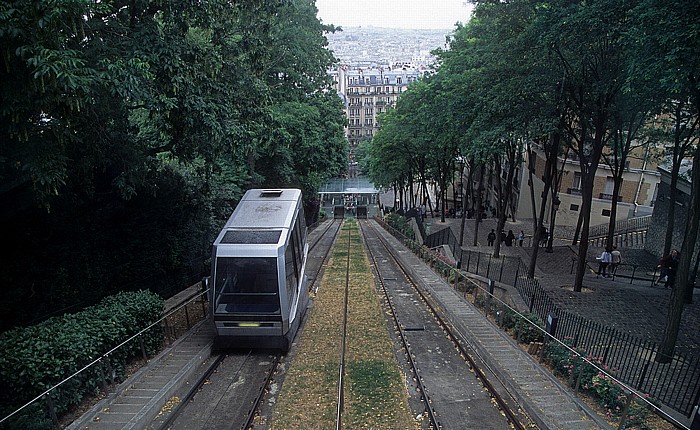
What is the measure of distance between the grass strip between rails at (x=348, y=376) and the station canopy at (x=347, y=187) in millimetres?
52974

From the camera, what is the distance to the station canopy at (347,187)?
68.4 m

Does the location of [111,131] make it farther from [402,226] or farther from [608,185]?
[608,185]

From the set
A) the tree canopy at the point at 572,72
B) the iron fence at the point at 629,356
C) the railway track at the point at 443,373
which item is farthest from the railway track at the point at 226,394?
the tree canopy at the point at 572,72

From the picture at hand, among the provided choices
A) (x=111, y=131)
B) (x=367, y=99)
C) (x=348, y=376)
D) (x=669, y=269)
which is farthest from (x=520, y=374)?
(x=367, y=99)

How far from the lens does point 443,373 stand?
990 centimetres

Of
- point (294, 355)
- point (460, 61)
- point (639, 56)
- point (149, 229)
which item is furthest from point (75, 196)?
point (460, 61)

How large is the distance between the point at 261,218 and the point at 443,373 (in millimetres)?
6440

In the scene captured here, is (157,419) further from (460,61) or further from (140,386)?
(460,61)

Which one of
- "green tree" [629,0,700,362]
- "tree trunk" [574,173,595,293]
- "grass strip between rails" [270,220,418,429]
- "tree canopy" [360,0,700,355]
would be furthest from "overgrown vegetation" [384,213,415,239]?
"green tree" [629,0,700,362]

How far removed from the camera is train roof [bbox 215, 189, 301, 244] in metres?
10.6

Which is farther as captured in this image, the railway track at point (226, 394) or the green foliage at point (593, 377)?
the railway track at point (226, 394)

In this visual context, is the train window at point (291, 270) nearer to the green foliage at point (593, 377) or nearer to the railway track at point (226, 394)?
the railway track at point (226, 394)

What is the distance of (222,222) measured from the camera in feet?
64.5

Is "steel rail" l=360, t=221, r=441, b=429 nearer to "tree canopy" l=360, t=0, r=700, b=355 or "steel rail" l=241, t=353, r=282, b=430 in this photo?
"steel rail" l=241, t=353, r=282, b=430
